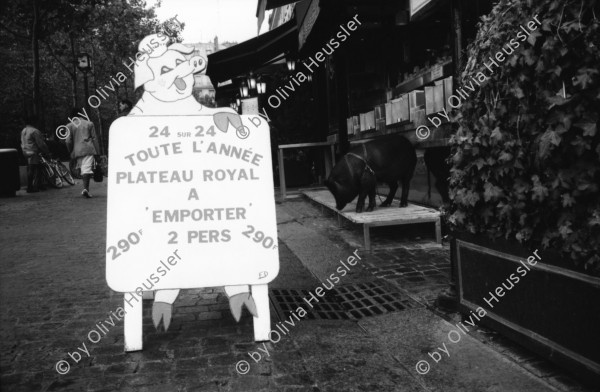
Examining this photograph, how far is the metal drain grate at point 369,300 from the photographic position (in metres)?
3.63

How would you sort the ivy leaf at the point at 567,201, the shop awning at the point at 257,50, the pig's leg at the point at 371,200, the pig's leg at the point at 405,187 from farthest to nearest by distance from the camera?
the shop awning at the point at 257,50 < the pig's leg at the point at 405,187 < the pig's leg at the point at 371,200 < the ivy leaf at the point at 567,201

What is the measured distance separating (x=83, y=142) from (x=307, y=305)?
910 cm

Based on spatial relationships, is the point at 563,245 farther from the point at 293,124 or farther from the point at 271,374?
the point at 293,124

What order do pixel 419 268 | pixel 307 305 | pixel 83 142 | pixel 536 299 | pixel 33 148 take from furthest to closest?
pixel 33 148 < pixel 83 142 < pixel 419 268 < pixel 307 305 < pixel 536 299

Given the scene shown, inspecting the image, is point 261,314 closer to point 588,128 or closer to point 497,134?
point 497,134

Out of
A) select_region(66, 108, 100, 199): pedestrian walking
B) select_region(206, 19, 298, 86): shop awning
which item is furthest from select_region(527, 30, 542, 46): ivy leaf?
select_region(66, 108, 100, 199): pedestrian walking

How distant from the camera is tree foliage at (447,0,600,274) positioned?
207 centimetres

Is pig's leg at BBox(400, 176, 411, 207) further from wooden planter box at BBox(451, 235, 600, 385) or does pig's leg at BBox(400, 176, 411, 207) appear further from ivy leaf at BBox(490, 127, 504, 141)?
ivy leaf at BBox(490, 127, 504, 141)

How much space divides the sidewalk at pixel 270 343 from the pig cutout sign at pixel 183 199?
0.88 ft

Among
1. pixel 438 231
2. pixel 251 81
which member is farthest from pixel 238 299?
pixel 251 81

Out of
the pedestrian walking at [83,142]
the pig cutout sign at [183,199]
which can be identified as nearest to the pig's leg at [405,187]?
the pig cutout sign at [183,199]

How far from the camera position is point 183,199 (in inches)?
119

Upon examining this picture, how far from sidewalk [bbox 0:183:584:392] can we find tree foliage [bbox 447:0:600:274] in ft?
2.61

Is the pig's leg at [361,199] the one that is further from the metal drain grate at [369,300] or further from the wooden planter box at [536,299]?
the wooden planter box at [536,299]
